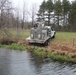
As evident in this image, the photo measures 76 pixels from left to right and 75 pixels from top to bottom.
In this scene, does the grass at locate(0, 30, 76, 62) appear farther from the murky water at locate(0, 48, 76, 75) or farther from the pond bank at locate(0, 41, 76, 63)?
the murky water at locate(0, 48, 76, 75)

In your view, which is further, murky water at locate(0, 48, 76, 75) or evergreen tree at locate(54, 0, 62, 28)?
evergreen tree at locate(54, 0, 62, 28)

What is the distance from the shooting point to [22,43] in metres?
36.4

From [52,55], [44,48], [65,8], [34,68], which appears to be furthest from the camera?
[65,8]

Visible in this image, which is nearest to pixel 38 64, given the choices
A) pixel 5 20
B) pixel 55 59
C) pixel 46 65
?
pixel 46 65

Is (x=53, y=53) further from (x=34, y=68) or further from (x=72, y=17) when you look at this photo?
(x=72, y=17)

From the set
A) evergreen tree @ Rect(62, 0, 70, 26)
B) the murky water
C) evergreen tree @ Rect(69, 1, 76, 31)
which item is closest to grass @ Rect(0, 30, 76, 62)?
the murky water

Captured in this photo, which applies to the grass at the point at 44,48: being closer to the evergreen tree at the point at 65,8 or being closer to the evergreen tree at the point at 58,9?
the evergreen tree at the point at 58,9

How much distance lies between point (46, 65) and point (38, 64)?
871 mm

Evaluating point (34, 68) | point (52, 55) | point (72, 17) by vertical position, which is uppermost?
point (72, 17)

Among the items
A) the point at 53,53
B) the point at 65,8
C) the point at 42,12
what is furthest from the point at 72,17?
the point at 53,53

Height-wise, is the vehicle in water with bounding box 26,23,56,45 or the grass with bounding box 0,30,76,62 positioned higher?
the vehicle in water with bounding box 26,23,56,45

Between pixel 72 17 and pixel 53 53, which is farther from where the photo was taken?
pixel 72 17

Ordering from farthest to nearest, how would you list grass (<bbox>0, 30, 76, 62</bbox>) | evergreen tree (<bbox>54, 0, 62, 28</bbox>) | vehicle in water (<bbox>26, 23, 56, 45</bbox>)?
1. evergreen tree (<bbox>54, 0, 62, 28</bbox>)
2. vehicle in water (<bbox>26, 23, 56, 45</bbox>)
3. grass (<bbox>0, 30, 76, 62</bbox>)

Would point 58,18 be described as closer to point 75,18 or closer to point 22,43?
point 75,18
